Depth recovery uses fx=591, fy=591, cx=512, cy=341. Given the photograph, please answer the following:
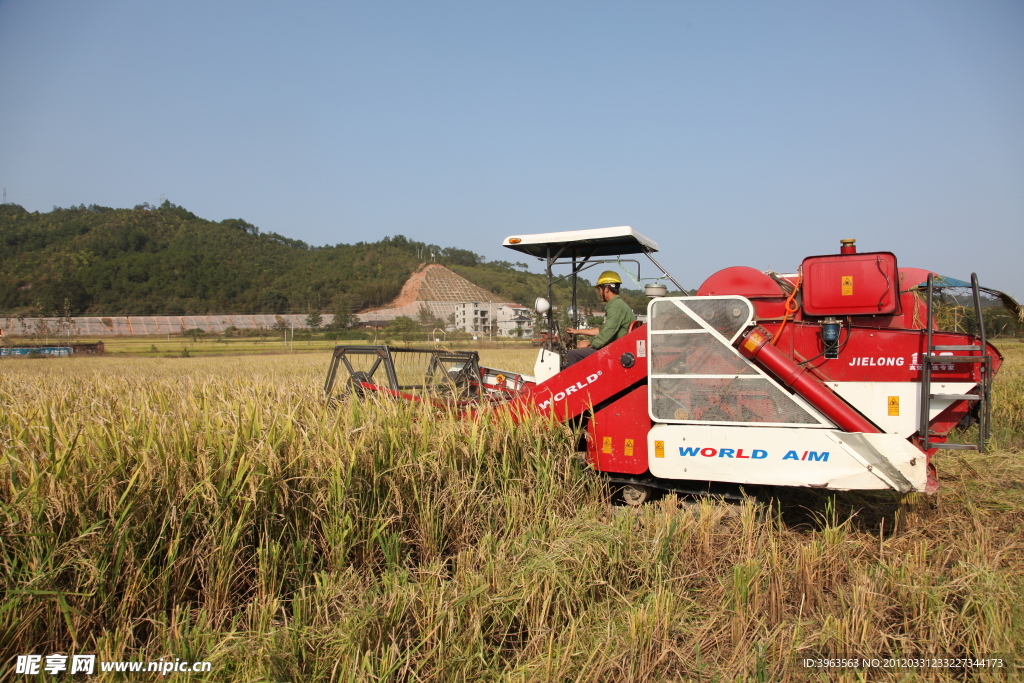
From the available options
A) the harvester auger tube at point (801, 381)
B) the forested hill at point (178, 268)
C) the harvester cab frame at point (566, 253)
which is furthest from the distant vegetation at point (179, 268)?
the harvester auger tube at point (801, 381)

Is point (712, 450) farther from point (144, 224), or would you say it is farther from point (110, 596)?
point (144, 224)

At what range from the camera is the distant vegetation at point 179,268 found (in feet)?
237

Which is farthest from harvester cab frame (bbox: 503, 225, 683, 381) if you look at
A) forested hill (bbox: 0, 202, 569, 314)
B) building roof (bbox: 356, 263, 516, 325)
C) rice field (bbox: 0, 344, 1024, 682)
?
building roof (bbox: 356, 263, 516, 325)

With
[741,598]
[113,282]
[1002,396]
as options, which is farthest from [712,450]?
[113,282]

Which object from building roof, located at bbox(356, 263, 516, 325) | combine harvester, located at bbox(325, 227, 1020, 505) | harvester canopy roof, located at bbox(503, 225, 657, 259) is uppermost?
building roof, located at bbox(356, 263, 516, 325)

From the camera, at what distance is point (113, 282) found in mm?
73625

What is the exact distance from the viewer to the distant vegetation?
72.2 metres

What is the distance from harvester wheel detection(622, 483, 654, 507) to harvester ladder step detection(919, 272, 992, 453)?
1.90m

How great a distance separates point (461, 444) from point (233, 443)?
1.47 meters

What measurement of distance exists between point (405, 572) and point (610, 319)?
2.88 m

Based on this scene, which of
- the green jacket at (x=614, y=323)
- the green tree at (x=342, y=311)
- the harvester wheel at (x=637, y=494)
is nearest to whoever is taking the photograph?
the harvester wheel at (x=637, y=494)

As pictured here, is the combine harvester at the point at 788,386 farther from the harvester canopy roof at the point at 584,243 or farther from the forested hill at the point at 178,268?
the forested hill at the point at 178,268

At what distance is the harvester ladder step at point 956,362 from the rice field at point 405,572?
0.61m

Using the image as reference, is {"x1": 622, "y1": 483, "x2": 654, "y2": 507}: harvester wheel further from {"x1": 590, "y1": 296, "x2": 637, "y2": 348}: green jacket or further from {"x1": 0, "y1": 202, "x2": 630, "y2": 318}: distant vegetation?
{"x1": 0, "y1": 202, "x2": 630, "y2": 318}: distant vegetation
